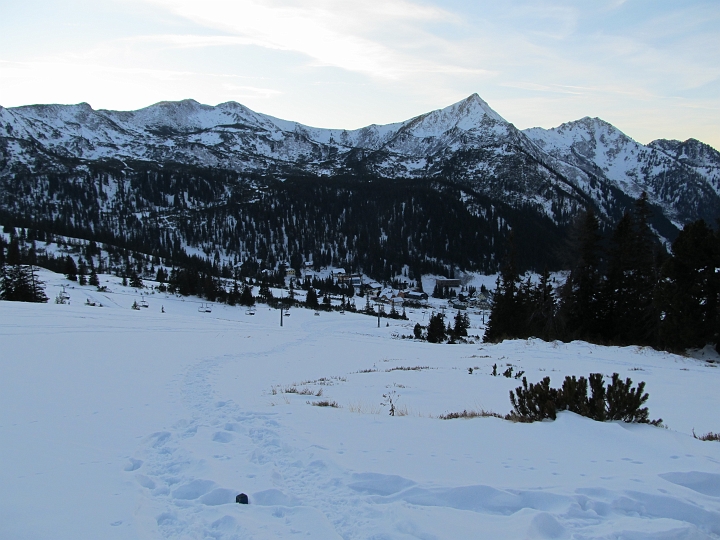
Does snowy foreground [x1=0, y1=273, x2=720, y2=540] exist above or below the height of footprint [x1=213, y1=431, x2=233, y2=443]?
above

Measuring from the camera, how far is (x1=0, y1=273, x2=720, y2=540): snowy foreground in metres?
4.21

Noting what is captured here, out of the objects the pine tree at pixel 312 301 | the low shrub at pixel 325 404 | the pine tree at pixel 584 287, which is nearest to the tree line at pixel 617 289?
the pine tree at pixel 584 287

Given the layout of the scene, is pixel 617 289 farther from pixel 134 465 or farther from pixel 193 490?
pixel 134 465

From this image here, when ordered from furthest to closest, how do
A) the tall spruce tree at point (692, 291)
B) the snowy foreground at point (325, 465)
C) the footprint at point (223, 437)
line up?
1. the tall spruce tree at point (692, 291)
2. the footprint at point (223, 437)
3. the snowy foreground at point (325, 465)

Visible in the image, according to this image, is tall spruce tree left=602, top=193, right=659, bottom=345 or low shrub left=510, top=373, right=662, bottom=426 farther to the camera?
tall spruce tree left=602, top=193, right=659, bottom=345

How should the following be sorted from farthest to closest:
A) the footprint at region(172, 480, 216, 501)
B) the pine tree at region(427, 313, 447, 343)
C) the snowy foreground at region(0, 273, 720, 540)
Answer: the pine tree at region(427, 313, 447, 343) → the footprint at region(172, 480, 216, 501) → the snowy foreground at region(0, 273, 720, 540)

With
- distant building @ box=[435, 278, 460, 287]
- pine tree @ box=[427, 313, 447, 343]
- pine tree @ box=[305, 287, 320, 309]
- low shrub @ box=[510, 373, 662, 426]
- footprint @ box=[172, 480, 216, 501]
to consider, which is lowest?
pine tree @ box=[305, 287, 320, 309]

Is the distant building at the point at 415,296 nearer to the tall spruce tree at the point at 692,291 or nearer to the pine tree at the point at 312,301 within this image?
the pine tree at the point at 312,301

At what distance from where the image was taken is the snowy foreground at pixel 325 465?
13.8 feet

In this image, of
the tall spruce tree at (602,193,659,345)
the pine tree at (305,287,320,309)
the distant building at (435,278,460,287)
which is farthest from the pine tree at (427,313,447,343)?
the distant building at (435,278,460,287)

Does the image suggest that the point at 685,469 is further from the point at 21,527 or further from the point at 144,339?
the point at 144,339

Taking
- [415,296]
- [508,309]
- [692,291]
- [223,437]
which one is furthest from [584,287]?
[415,296]

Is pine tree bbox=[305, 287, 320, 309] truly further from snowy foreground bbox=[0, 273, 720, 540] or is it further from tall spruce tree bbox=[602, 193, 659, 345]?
snowy foreground bbox=[0, 273, 720, 540]

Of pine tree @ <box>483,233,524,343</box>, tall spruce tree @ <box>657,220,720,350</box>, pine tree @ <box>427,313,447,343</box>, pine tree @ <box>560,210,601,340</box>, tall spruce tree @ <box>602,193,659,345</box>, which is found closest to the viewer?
tall spruce tree @ <box>657,220,720,350</box>
